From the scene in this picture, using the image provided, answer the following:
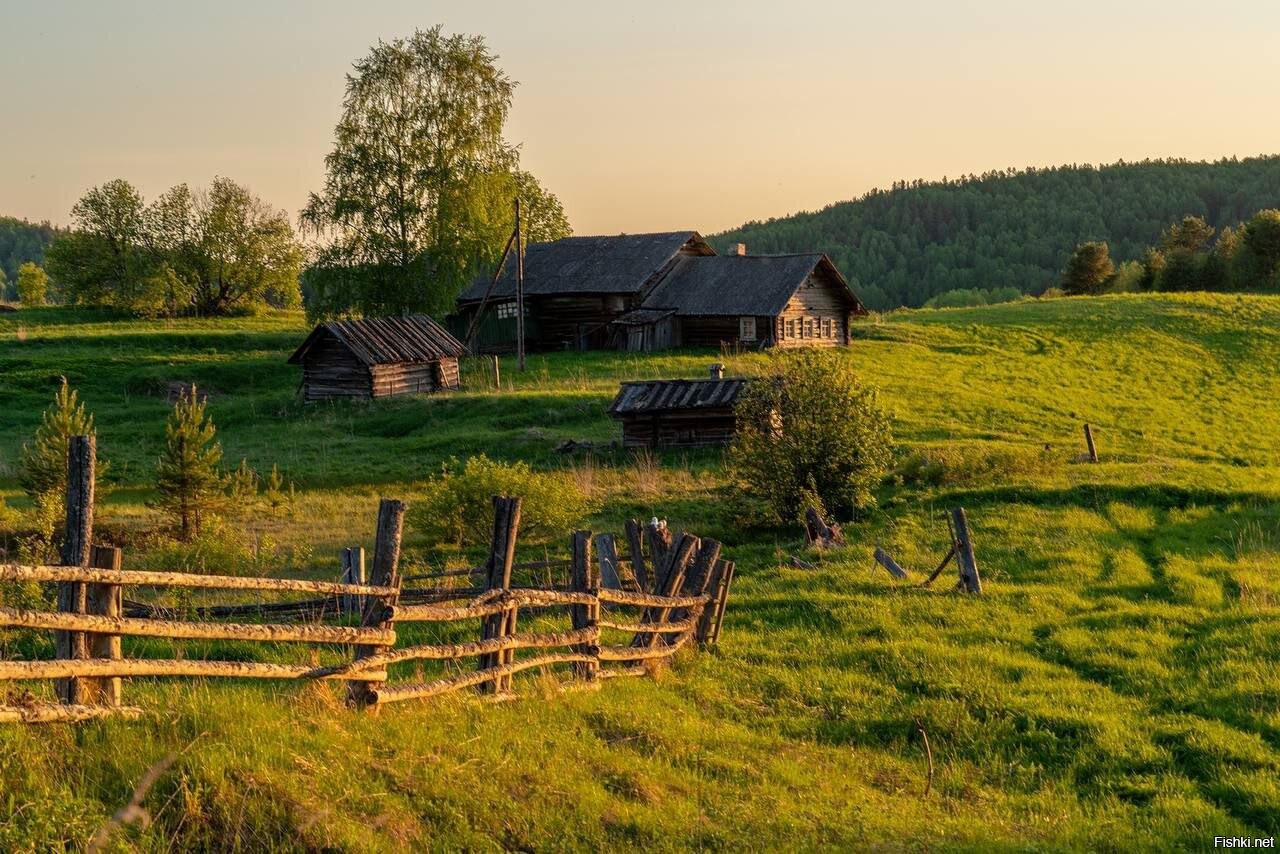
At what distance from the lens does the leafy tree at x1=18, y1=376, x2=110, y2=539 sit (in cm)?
1875

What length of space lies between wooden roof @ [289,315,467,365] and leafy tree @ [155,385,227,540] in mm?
18259

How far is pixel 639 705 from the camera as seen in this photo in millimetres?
9688

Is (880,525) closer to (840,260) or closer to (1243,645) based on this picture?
(1243,645)

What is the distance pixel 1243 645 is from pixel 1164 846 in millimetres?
6320

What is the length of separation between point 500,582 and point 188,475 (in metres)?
13.1

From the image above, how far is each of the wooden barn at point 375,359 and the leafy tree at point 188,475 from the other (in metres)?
18.3

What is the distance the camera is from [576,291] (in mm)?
50406

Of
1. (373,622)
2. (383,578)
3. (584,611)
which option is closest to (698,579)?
(584,611)

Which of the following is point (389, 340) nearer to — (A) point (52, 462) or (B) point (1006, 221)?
(A) point (52, 462)

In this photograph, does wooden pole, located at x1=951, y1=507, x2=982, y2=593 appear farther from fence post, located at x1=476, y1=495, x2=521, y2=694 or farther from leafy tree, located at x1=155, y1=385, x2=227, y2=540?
leafy tree, located at x1=155, y1=385, x2=227, y2=540

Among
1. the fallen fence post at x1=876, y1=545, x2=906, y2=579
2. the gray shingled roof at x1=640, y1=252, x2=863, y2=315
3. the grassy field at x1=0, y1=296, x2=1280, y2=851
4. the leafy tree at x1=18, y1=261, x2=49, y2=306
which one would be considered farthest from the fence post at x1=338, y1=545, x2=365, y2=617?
the leafy tree at x1=18, y1=261, x2=49, y2=306

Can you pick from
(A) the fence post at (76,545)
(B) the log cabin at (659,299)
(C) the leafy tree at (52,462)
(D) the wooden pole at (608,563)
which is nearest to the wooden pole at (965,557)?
(D) the wooden pole at (608,563)

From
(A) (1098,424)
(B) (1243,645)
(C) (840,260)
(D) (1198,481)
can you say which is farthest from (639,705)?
(C) (840,260)

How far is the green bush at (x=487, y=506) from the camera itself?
20.1 metres
